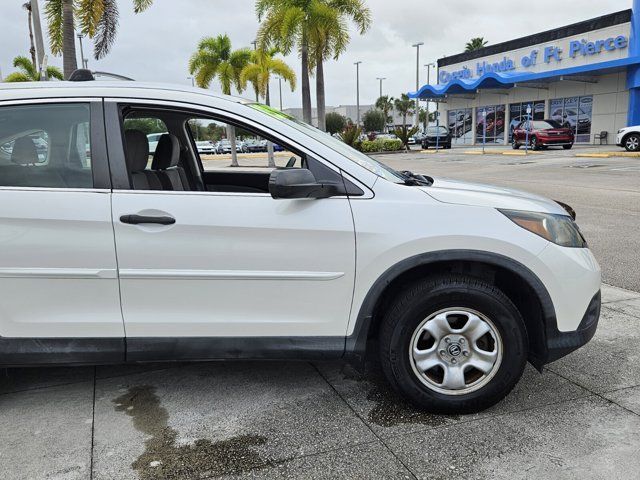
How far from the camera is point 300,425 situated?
2945mm

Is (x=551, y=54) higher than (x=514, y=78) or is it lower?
higher

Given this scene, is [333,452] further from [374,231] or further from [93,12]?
[93,12]

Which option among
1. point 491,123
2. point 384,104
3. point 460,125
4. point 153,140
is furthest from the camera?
point 384,104

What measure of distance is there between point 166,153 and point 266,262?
4.68 feet

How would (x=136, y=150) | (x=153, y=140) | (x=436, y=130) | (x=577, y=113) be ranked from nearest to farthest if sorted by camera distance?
(x=136, y=150) < (x=153, y=140) < (x=577, y=113) < (x=436, y=130)

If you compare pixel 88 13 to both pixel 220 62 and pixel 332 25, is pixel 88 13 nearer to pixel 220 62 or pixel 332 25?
pixel 332 25

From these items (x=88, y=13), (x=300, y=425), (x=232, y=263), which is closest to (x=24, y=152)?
(x=232, y=263)

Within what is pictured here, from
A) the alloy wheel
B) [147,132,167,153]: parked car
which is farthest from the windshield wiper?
[147,132,167,153]: parked car

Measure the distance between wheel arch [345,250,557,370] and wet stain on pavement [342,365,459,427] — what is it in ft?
1.12

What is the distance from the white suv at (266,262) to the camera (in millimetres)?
2752

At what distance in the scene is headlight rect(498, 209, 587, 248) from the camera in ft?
9.39

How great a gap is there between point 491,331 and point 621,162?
66.3ft

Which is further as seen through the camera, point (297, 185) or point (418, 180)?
point (418, 180)

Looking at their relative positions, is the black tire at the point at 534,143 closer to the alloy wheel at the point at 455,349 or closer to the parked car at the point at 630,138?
the parked car at the point at 630,138
